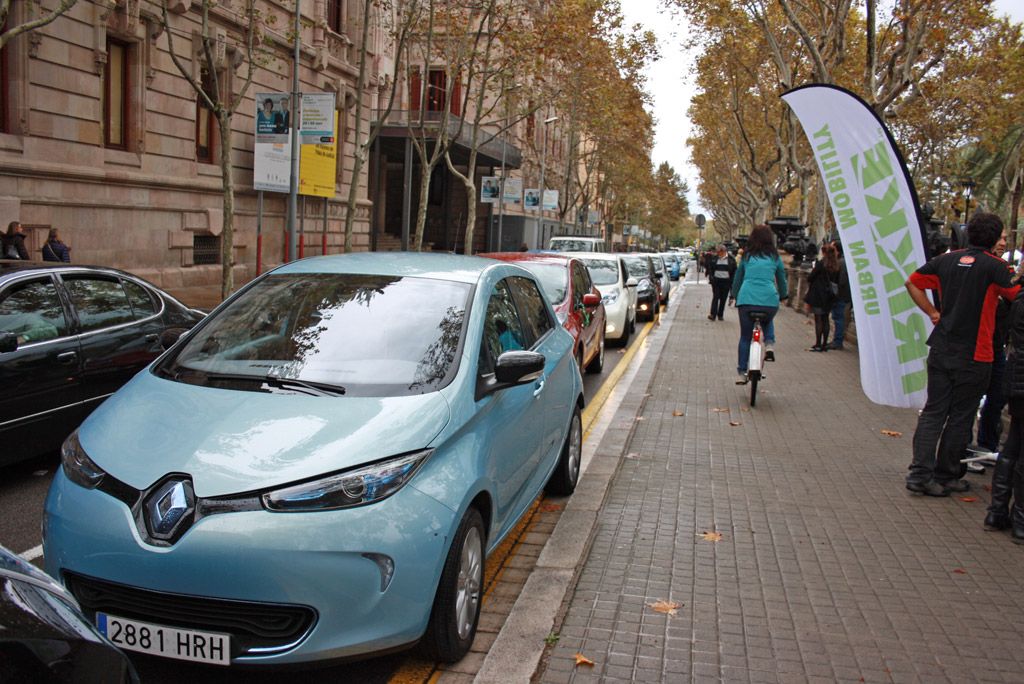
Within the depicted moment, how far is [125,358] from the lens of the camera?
7215 millimetres

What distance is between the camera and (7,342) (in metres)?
6.08

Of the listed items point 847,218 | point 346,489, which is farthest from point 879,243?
point 346,489

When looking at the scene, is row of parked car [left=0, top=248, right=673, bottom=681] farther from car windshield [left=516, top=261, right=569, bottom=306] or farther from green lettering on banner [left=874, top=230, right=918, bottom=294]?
car windshield [left=516, top=261, right=569, bottom=306]

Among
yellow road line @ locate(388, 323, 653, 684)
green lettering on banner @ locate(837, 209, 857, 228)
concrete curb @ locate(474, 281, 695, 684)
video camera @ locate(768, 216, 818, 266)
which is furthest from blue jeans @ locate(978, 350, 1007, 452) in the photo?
video camera @ locate(768, 216, 818, 266)

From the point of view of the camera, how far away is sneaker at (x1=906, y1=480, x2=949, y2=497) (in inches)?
261

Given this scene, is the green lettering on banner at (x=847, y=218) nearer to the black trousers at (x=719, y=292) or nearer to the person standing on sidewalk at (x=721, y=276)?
the person standing on sidewalk at (x=721, y=276)

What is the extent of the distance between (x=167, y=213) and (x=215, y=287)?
2612mm

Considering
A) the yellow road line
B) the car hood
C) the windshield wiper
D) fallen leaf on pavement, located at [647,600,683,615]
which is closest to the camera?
the car hood

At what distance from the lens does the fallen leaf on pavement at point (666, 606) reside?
442cm

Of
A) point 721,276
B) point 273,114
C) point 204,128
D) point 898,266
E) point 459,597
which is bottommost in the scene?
point 459,597

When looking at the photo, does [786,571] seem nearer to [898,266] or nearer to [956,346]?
[956,346]

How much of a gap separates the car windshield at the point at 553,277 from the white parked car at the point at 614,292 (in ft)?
11.5

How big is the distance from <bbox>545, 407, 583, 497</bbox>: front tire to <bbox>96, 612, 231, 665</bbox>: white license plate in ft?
10.2

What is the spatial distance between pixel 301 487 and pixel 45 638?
1.39 metres
